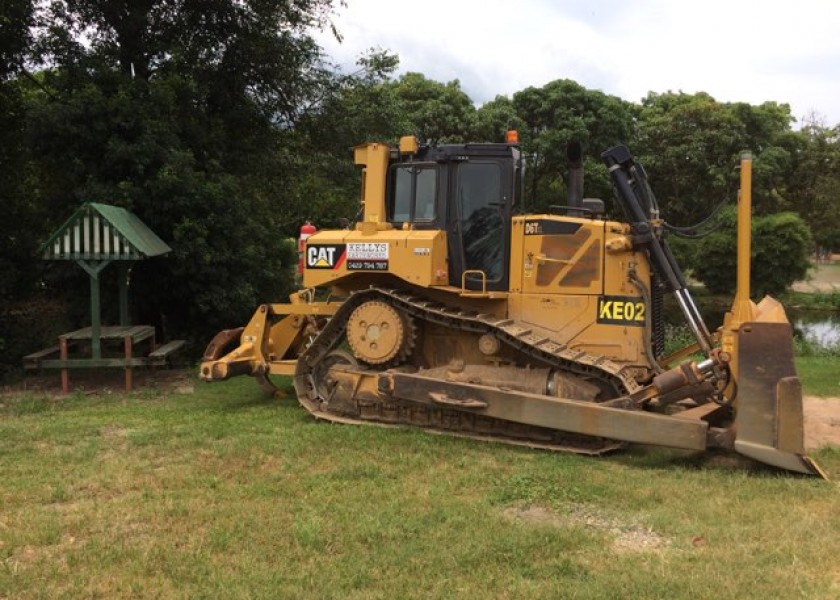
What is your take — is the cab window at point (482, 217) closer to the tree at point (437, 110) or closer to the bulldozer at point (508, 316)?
the bulldozer at point (508, 316)

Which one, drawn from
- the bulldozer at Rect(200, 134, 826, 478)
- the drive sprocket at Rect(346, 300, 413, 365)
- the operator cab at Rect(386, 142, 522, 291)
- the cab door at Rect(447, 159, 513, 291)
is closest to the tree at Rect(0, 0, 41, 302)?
the bulldozer at Rect(200, 134, 826, 478)

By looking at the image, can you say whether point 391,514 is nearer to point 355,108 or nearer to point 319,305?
point 319,305

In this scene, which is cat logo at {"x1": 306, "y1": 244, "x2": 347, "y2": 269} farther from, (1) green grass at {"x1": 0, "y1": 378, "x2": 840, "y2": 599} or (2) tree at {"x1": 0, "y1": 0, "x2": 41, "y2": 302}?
(2) tree at {"x1": 0, "y1": 0, "x2": 41, "y2": 302}

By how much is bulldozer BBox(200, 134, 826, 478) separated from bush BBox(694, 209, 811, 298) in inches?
738

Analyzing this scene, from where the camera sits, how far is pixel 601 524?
471cm

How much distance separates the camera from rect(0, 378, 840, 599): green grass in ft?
12.6

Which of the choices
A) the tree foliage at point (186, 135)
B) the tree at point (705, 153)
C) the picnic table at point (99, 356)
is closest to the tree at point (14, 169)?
the tree foliage at point (186, 135)

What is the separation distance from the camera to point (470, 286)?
24.2 feet

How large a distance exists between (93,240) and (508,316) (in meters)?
6.32

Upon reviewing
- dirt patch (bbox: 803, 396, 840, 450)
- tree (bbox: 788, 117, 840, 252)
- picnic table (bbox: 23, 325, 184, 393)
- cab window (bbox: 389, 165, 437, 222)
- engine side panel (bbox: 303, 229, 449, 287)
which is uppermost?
tree (bbox: 788, 117, 840, 252)

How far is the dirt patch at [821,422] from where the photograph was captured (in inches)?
275

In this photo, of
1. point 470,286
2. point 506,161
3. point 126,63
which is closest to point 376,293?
point 470,286

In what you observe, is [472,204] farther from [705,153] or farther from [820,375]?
[705,153]

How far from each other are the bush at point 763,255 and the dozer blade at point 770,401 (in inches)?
770
